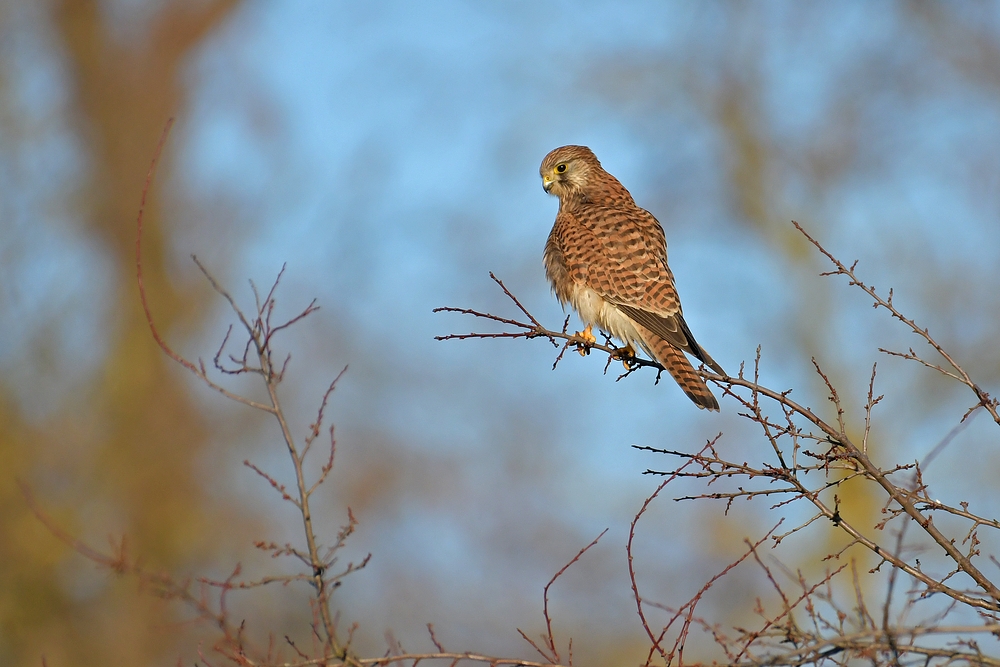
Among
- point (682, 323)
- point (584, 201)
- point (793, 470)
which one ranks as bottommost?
point (793, 470)

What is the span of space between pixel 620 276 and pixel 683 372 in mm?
781

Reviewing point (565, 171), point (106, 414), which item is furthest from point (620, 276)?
point (106, 414)

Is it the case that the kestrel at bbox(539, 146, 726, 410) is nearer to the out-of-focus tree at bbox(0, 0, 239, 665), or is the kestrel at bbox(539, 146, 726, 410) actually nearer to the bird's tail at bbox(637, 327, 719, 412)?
the bird's tail at bbox(637, 327, 719, 412)

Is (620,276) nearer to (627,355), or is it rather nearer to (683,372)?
(627,355)

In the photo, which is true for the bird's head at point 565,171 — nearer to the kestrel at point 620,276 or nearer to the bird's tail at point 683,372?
the kestrel at point 620,276

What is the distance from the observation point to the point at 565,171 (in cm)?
542

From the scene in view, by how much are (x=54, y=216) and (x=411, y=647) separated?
231 inches

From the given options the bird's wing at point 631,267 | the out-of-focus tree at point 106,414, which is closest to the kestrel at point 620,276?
the bird's wing at point 631,267

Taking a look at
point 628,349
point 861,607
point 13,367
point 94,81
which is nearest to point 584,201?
point 628,349

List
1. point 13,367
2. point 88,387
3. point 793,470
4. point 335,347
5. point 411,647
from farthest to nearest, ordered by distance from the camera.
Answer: point 335,347
point 411,647
point 88,387
point 13,367
point 793,470

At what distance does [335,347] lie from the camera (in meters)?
12.9

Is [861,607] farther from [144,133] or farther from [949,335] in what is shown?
[144,133]

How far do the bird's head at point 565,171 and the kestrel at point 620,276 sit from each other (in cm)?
8

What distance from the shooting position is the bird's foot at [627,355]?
420 centimetres
